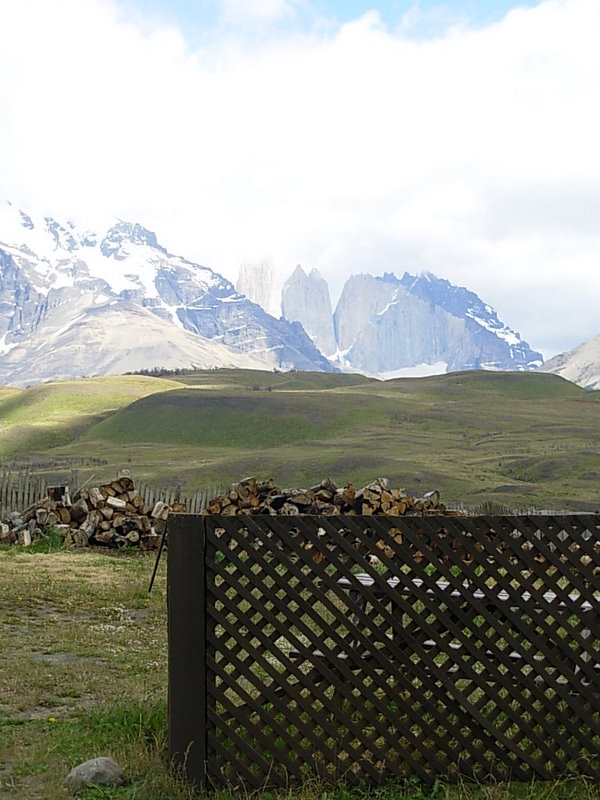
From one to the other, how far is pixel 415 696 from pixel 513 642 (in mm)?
622

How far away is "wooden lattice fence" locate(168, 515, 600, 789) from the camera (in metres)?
5.03

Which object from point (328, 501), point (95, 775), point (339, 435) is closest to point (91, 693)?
point (95, 775)

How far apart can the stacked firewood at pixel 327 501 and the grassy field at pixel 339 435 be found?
706 inches

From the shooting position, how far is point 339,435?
8594 cm

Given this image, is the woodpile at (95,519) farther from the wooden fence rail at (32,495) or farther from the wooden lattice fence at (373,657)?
the wooden lattice fence at (373,657)

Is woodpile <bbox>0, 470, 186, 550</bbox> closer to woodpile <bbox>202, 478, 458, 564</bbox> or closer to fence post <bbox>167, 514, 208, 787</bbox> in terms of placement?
woodpile <bbox>202, 478, 458, 564</bbox>

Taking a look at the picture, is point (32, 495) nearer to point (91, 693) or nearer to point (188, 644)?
point (91, 693)

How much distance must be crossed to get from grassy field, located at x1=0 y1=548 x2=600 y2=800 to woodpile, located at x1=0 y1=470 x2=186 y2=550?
Answer: 366cm

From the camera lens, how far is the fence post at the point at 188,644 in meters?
5.02

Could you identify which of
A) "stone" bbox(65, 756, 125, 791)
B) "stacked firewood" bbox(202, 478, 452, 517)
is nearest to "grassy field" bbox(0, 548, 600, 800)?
"stone" bbox(65, 756, 125, 791)

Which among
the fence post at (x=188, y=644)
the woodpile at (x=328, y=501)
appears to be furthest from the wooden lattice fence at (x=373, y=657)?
the woodpile at (x=328, y=501)

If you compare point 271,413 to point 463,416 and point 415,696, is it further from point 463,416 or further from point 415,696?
point 415,696

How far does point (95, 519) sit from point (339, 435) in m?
67.3

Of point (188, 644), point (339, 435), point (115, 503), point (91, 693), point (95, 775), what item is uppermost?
point (339, 435)
